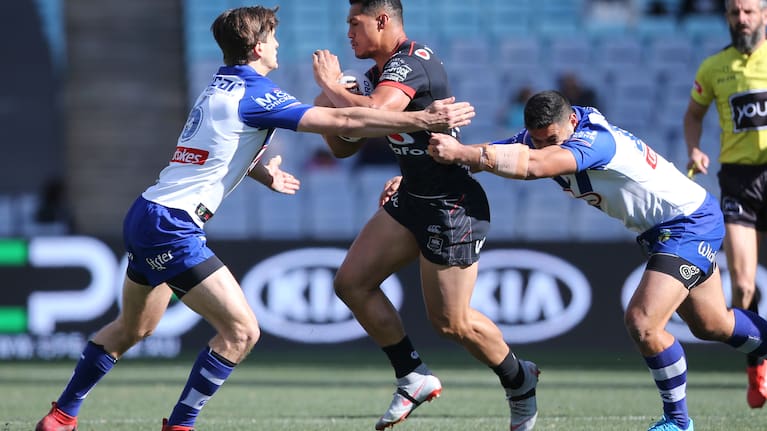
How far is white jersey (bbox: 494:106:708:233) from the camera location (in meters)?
5.85

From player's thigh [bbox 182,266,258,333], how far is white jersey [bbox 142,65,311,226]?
0.33m

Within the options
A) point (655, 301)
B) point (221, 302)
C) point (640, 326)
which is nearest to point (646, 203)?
point (655, 301)

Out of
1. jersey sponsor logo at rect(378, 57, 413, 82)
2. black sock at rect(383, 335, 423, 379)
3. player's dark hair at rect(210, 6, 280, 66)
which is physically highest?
player's dark hair at rect(210, 6, 280, 66)

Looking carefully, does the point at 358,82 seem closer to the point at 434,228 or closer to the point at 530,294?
the point at 434,228

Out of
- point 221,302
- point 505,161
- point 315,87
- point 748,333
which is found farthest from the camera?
point 315,87

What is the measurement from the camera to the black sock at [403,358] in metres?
6.38

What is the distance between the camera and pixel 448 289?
6.23 meters

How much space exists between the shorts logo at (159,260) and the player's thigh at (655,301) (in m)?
2.37

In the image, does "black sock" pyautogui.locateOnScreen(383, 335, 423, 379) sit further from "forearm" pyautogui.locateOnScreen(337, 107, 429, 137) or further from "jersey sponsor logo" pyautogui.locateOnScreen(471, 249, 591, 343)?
"jersey sponsor logo" pyautogui.locateOnScreen(471, 249, 591, 343)

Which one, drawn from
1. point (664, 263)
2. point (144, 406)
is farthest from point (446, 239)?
point (144, 406)

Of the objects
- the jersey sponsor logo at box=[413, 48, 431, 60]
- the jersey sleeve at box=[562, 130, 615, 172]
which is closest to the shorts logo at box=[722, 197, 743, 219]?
the jersey sleeve at box=[562, 130, 615, 172]

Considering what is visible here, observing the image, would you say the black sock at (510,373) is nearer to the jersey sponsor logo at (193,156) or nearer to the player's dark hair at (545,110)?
the player's dark hair at (545,110)

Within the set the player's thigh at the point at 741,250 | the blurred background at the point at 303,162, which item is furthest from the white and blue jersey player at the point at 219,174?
the blurred background at the point at 303,162

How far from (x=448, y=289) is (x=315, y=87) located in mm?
9265
